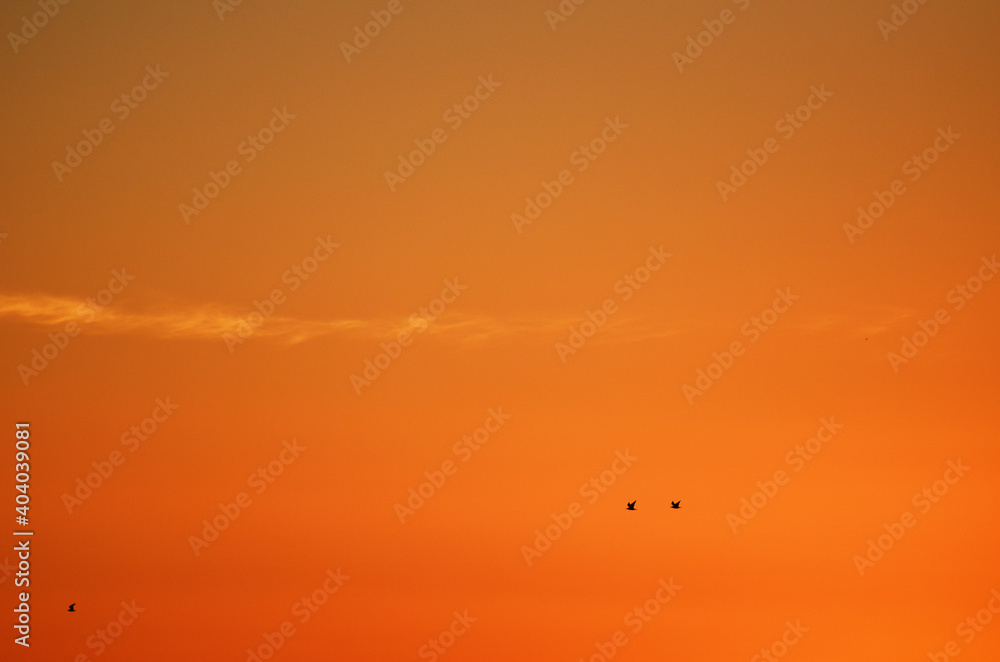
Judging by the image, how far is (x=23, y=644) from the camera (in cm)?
6425

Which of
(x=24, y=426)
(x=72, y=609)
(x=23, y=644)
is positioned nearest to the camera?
(x=24, y=426)

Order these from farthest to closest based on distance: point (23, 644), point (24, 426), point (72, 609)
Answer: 1. point (72, 609)
2. point (23, 644)
3. point (24, 426)

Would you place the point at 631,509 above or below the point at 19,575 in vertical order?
below

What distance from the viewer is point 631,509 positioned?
72562 mm

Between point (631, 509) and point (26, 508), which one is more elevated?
point (26, 508)

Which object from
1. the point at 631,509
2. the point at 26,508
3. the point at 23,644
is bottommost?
the point at 631,509

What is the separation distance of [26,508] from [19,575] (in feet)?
21.9

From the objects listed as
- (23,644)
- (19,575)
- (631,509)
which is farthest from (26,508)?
(631,509)

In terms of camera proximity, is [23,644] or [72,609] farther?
[72,609]

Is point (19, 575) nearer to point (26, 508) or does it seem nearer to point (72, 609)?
point (26, 508)

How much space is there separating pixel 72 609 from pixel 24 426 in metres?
31.8

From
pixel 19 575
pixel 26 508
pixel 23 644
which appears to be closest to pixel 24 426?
pixel 26 508

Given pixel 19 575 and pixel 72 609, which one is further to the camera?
pixel 72 609

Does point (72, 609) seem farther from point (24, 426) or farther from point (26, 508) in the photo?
point (24, 426)
